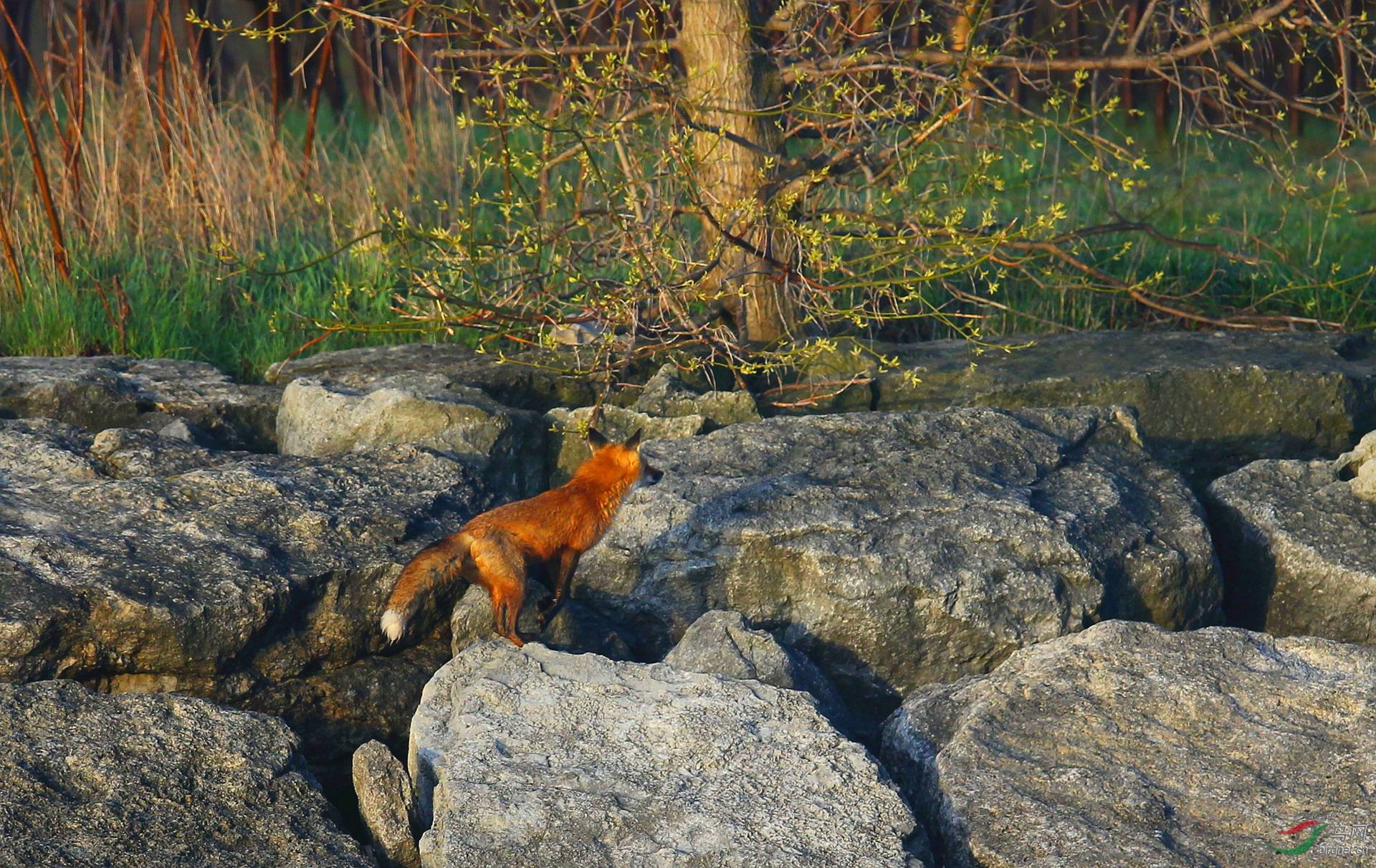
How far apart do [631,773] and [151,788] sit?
1.13 m

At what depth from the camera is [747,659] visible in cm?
398

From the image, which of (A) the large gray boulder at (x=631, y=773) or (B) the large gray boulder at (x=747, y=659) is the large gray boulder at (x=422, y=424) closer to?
(B) the large gray boulder at (x=747, y=659)

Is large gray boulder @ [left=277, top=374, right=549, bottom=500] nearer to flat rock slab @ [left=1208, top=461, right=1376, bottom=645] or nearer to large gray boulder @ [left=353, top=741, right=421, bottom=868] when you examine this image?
large gray boulder @ [left=353, top=741, right=421, bottom=868]

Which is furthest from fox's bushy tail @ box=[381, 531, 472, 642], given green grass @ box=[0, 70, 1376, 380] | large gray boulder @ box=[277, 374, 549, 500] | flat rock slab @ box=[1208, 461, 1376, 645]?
flat rock slab @ box=[1208, 461, 1376, 645]

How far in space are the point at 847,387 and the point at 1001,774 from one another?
2.71 metres

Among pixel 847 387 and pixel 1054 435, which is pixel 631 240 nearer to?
pixel 847 387

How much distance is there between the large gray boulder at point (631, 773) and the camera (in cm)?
306

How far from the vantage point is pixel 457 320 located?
5.73m

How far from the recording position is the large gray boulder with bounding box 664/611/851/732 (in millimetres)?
3938

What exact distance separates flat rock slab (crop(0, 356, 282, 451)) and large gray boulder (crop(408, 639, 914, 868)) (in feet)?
7.52

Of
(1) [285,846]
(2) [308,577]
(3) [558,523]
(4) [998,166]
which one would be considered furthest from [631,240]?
(4) [998,166]

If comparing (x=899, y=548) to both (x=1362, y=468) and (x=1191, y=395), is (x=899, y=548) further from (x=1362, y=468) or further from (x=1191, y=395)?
(x=1191, y=395)

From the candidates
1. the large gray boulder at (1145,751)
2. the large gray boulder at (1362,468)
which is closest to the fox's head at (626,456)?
the large gray boulder at (1145,751)

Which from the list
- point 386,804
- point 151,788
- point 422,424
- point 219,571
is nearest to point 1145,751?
point 386,804
